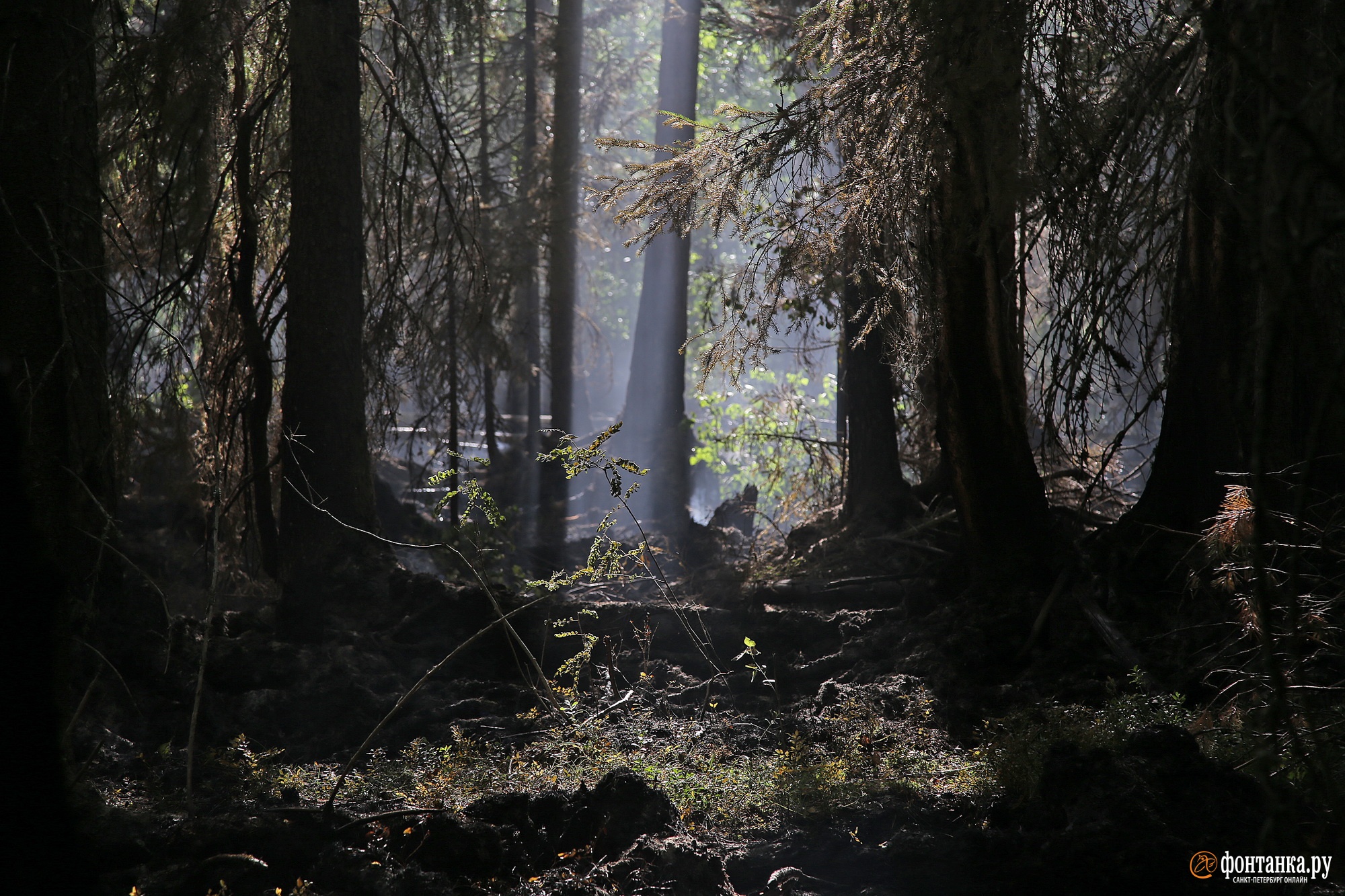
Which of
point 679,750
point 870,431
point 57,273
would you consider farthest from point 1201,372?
point 57,273

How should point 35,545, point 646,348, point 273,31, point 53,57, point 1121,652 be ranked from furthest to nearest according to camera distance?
point 646,348
point 273,31
point 1121,652
point 53,57
point 35,545

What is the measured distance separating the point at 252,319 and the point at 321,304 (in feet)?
2.32

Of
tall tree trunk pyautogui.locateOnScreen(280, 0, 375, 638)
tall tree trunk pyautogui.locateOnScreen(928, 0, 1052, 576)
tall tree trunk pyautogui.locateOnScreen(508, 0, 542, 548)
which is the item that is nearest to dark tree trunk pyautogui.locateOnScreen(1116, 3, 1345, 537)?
tall tree trunk pyautogui.locateOnScreen(928, 0, 1052, 576)

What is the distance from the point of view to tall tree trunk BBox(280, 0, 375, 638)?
6.13 metres

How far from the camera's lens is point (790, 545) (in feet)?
30.8

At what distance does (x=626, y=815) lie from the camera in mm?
3352

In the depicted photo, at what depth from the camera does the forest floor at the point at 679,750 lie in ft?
9.91

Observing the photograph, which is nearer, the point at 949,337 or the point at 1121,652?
the point at 1121,652

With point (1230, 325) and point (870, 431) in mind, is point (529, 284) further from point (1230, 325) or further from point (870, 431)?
point (1230, 325)

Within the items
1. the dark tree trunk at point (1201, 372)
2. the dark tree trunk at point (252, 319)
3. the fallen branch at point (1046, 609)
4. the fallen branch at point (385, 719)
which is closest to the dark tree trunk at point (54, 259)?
the fallen branch at point (385, 719)

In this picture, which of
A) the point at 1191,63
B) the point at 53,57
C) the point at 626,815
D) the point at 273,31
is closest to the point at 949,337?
the point at 1191,63

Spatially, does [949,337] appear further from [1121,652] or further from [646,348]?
[646,348]

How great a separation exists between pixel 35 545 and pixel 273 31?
596 cm

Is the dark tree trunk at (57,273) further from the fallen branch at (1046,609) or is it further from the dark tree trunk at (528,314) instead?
the dark tree trunk at (528,314)
